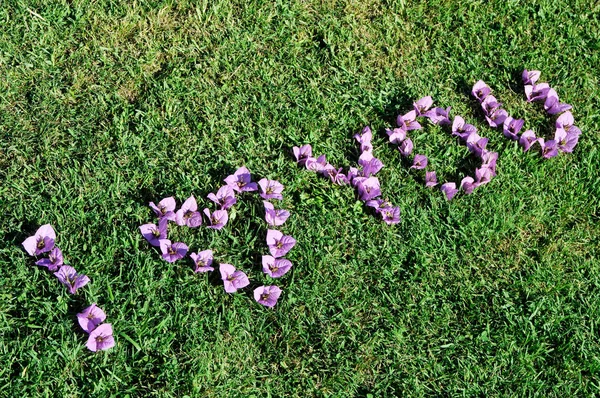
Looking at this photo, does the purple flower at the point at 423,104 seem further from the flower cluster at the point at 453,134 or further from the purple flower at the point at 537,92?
the purple flower at the point at 537,92

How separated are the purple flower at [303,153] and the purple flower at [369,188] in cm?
31

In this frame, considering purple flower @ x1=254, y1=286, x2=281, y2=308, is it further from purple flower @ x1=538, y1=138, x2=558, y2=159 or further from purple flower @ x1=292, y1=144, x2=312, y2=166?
purple flower @ x1=538, y1=138, x2=558, y2=159

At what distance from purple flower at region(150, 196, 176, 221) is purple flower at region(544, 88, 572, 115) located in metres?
2.17

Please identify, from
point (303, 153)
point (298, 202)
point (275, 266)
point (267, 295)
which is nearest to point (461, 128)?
point (303, 153)

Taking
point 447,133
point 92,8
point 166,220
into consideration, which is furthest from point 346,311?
point 92,8

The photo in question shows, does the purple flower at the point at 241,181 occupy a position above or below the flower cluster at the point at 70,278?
above

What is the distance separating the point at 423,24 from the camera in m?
4.35

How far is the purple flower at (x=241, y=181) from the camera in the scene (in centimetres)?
345

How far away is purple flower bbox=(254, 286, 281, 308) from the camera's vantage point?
3.15 metres

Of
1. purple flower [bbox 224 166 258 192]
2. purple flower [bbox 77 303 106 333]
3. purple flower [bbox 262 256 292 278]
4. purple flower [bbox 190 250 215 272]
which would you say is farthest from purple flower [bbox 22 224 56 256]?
purple flower [bbox 262 256 292 278]

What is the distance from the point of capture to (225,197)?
11.1ft

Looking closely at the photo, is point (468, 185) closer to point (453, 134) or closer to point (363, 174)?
point (453, 134)

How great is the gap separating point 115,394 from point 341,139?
1723mm

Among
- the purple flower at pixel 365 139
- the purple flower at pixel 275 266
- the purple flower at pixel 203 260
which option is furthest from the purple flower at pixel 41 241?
the purple flower at pixel 365 139
